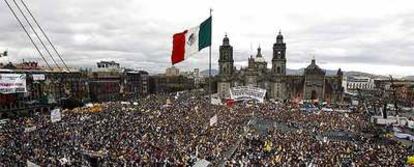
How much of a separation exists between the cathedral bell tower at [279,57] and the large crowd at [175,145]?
50.8m

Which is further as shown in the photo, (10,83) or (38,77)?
(38,77)

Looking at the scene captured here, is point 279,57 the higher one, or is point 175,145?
point 279,57

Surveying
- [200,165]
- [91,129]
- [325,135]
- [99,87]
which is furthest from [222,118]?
[99,87]

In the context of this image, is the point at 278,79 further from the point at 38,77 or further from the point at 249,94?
the point at 249,94

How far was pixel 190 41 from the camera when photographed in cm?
1436

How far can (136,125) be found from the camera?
103 ft

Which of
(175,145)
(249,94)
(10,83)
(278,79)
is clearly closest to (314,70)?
(278,79)

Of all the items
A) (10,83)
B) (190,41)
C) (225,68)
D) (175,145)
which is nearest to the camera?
(190,41)

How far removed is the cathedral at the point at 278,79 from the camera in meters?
86.3

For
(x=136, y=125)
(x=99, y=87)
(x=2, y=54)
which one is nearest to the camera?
(x=136, y=125)

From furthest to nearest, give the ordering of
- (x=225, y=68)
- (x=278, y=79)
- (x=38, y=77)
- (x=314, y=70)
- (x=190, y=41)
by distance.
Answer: (x=225, y=68), (x=278, y=79), (x=314, y=70), (x=38, y=77), (x=190, y=41)

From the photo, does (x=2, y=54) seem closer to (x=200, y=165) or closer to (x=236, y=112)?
(x=236, y=112)

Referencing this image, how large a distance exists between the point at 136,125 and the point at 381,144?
1587 cm

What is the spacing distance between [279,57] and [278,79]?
4219 millimetres
